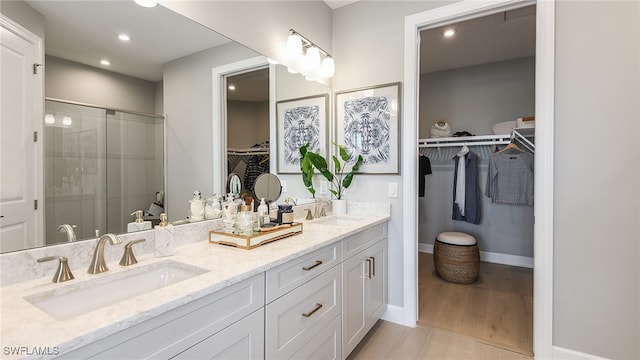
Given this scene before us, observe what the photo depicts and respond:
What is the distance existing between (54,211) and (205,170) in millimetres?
696

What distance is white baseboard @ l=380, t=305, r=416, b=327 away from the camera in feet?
8.00

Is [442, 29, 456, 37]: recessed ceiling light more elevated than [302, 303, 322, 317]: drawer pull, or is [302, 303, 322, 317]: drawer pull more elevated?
[442, 29, 456, 37]: recessed ceiling light

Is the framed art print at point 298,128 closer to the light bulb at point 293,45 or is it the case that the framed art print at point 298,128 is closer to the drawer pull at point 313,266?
the light bulb at point 293,45

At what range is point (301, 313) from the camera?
55.4 inches

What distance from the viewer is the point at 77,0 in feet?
3.82

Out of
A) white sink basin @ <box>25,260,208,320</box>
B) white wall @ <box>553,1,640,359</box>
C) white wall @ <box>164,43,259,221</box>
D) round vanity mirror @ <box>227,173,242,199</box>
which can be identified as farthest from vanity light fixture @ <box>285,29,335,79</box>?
white sink basin @ <box>25,260,208,320</box>

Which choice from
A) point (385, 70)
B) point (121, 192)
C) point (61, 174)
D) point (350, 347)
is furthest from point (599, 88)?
point (61, 174)

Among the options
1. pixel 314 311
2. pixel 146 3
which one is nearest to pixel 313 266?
pixel 314 311

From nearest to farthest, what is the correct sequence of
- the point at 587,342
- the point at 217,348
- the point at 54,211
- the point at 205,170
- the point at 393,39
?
the point at 217,348 → the point at 54,211 → the point at 205,170 → the point at 587,342 → the point at 393,39

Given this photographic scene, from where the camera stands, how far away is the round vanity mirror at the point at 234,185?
71.7 inches

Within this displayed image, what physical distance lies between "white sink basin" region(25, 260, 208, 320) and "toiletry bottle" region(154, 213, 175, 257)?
0.29 feet

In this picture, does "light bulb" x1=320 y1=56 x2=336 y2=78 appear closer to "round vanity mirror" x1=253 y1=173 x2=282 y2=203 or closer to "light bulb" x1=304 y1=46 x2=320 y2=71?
"light bulb" x1=304 y1=46 x2=320 y2=71

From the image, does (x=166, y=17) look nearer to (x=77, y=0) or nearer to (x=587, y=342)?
(x=77, y=0)

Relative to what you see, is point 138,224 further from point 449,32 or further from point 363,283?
point 449,32
